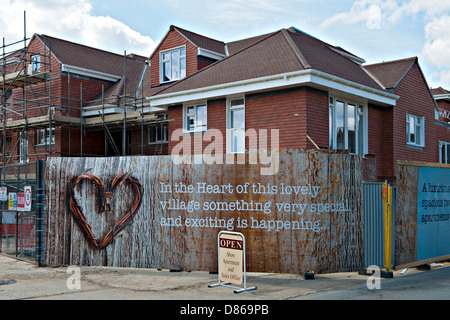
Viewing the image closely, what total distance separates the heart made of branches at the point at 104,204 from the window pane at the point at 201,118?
8.61 metres

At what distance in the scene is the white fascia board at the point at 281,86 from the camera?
1597cm

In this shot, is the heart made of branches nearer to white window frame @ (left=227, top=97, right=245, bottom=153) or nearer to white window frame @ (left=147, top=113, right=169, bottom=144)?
white window frame @ (left=227, top=97, right=245, bottom=153)

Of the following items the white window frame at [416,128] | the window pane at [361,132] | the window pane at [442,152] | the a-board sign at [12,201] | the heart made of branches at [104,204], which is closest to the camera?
the heart made of branches at [104,204]

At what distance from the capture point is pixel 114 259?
1055 centimetres

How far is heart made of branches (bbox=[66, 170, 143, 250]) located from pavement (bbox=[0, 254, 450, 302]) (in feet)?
2.47

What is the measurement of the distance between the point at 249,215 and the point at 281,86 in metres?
7.85

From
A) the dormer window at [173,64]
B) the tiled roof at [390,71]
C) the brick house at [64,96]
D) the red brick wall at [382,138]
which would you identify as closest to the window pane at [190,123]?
the dormer window at [173,64]

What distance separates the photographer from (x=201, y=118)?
63.0 ft

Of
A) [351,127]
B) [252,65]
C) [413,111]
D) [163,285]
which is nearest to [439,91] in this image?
[413,111]

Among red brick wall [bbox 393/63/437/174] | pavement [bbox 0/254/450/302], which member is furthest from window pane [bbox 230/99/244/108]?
pavement [bbox 0/254/450/302]

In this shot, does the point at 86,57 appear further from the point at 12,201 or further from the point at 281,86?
the point at 12,201

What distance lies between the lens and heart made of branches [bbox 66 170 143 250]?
34.6 ft

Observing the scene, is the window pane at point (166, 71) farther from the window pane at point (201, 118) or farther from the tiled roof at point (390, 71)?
the tiled roof at point (390, 71)
